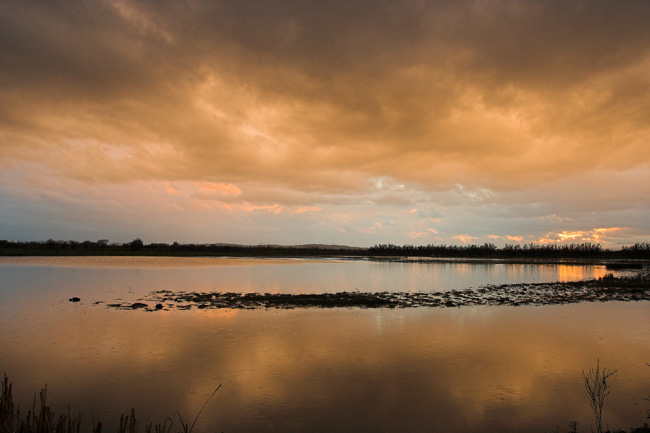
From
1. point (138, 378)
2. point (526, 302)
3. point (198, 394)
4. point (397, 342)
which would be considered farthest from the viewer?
point (526, 302)

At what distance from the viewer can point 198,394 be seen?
995 centimetres

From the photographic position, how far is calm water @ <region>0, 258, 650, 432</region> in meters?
8.95

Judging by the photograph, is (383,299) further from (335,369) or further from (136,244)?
(136,244)

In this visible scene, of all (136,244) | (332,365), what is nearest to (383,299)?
(332,365)

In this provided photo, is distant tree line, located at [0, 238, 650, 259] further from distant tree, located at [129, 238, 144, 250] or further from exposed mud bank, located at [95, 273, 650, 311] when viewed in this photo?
exposed mud bank, located at [95, 273, 650, 311]

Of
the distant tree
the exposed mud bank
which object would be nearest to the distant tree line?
the distant tree

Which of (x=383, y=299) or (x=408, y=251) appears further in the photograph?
(x=408, y=251)

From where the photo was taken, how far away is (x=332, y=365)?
12.4 meters

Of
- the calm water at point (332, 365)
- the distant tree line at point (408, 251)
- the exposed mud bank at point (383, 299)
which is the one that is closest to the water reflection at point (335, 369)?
the calm water at point (332, 365)

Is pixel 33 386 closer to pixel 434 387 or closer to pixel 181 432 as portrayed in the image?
pixel 181 432

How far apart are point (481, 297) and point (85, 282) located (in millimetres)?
32591

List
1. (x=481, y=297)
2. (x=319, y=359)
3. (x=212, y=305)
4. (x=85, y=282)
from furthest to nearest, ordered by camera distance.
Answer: (x=85, y=282), (x=481, y=297), (x=212, y=305), (x=319, y=359)

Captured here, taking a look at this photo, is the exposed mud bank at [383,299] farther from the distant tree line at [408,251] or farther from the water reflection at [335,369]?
the distant tree line at [408,251]

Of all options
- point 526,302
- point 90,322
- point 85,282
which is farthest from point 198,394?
point 85,282
